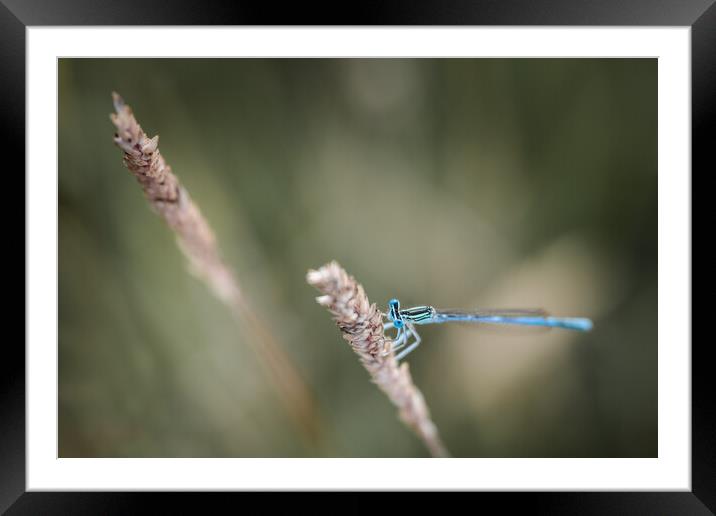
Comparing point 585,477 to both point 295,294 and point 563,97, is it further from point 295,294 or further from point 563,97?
point 563,97

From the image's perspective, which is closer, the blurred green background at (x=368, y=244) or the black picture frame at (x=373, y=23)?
the black picture frame at (x=373, y=23)

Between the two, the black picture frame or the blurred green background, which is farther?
the blurred green background

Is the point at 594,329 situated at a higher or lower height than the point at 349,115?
lower

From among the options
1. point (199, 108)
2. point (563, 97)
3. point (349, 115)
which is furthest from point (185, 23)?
point (563, 97)
